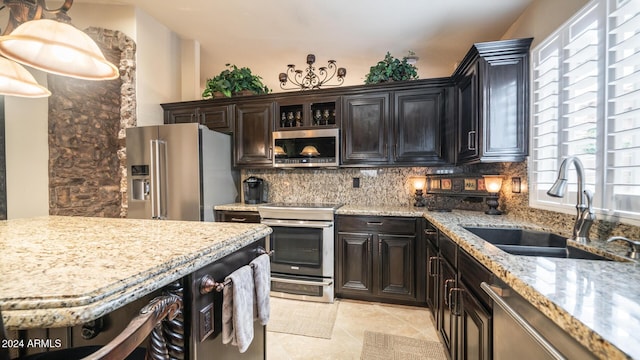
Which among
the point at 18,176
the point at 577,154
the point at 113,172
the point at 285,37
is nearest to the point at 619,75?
the point at 577,154

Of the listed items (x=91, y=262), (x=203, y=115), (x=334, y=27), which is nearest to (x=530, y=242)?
(x=91, y=262)

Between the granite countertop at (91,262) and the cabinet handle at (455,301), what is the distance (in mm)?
1175

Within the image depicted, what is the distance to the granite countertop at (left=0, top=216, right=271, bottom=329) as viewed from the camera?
0.53 metres

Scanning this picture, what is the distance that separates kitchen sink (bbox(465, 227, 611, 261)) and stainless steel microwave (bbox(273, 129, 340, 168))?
5.26 feet

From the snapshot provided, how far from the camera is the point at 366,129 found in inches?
114

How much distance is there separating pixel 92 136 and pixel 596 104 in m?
4.43

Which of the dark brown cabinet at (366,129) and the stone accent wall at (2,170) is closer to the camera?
the stone accent wall at (2,170)

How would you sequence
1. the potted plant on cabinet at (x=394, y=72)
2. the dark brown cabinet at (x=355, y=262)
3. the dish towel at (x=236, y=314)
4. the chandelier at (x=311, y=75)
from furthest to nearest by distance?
the chandelier at (x=311, y=75), the potted plant on cabinet at (x=394, y=72), the dark brown cabinet at (x=355, y=262), the dish towel at (x=236, y=314)

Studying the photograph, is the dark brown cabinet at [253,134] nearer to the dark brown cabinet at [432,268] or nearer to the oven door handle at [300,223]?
the oven door handle at [300,223]

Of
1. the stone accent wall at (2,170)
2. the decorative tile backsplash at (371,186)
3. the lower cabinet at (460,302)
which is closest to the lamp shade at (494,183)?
the decorative tile backsplash at (371,186)

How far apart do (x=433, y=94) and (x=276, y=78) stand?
8.85 ft

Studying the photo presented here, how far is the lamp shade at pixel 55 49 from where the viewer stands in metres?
1.04

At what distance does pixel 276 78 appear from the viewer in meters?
Answer: 4.35

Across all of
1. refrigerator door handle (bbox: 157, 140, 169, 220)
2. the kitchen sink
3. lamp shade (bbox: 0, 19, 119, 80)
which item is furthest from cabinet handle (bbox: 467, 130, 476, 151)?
refrigerator door handle (bbox: 157, 140, 169, 220)
